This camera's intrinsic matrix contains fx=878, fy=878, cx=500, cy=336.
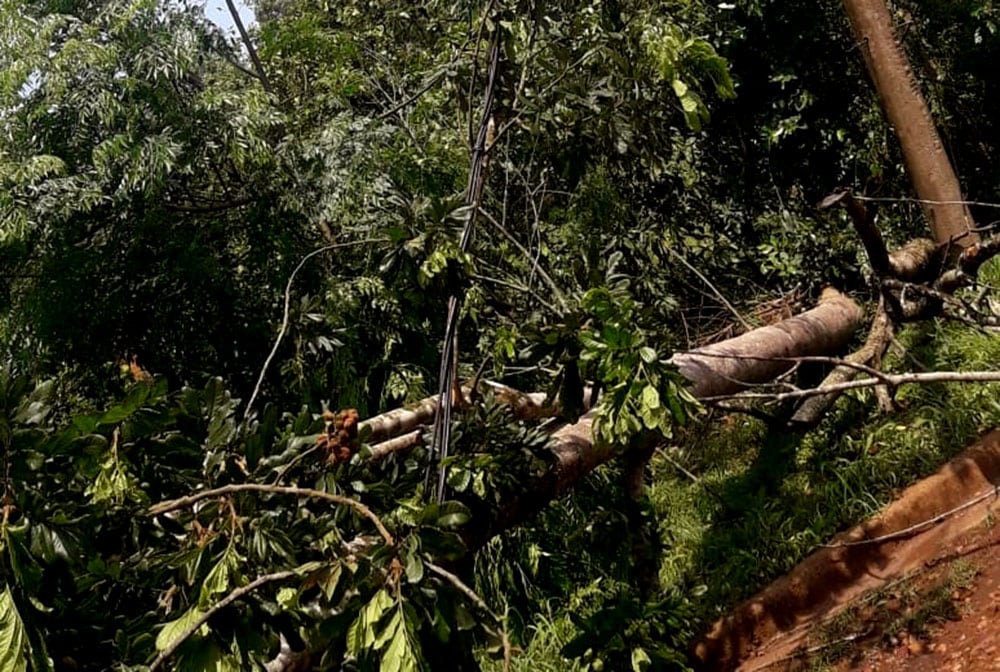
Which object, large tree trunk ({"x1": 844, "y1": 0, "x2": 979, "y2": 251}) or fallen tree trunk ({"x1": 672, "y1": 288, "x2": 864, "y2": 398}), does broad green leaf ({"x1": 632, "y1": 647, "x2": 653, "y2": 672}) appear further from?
large tree trunk ({"x1": 844, "y1": 0, "x2": 979, "y2": 251})

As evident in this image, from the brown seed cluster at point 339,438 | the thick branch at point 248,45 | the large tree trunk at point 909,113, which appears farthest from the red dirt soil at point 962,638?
the thick branch at point 248,45

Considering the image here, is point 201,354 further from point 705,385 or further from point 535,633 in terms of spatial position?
point 705,385

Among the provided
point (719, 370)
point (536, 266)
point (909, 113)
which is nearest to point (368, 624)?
point (536, 266)

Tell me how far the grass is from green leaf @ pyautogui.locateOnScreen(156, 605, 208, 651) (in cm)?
168

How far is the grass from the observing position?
11.3ft

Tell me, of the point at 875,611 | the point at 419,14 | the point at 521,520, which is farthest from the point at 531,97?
the point at 419,14

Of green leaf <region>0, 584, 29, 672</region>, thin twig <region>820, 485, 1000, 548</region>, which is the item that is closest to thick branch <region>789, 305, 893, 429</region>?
Result: thin twig <region>820, 485, 1000, 548</region>

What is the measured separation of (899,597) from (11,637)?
103 inches

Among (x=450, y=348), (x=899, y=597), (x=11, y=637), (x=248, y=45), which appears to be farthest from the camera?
(x=248, y=45)

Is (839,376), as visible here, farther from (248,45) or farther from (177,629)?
(248,45)

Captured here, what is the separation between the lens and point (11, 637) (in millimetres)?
1440

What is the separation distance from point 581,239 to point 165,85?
7.37 feet

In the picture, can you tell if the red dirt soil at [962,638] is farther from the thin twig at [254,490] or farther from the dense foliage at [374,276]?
the thin twig at [254,490]

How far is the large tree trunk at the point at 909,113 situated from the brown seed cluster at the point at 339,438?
3687mm
